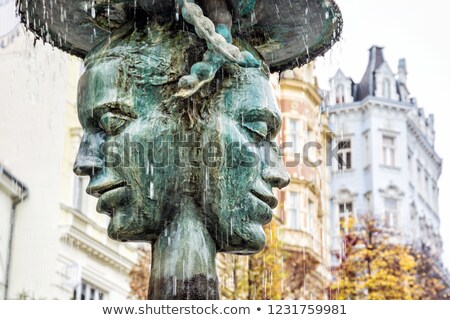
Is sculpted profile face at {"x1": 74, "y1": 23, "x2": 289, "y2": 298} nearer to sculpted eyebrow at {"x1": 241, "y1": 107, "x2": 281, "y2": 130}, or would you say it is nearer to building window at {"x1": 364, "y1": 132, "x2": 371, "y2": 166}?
sculpted eyebrow at {"x1": 241, "y1": 107, "x2": 281, "y2": 130}

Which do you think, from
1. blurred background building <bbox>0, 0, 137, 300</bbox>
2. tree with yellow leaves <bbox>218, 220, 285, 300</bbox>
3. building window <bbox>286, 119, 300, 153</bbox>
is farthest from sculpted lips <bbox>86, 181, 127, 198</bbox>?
building window <bbox>286, 119, 300, 153</bbox>

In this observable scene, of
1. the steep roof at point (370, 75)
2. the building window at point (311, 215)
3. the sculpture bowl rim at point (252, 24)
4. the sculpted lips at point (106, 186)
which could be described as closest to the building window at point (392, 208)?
the steep roof at point (370, 75)

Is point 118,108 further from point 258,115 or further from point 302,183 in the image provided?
point 302,183

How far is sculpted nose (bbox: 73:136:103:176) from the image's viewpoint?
509cm

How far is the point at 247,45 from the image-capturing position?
5602 mm

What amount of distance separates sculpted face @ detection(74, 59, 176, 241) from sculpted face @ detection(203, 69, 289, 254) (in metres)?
0.24

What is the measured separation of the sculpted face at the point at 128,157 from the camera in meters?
5.03

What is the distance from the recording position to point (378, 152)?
176ft

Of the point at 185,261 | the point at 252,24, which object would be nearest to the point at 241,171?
the point at 185,261

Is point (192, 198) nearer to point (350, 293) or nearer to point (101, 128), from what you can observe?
point (101, 128)

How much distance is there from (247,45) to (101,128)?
106 cm

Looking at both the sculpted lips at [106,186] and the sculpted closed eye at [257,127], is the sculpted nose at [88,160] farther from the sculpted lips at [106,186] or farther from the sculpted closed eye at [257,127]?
the sculpted closed eye at [257,127]

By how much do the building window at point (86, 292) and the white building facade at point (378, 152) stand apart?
29096 mm
